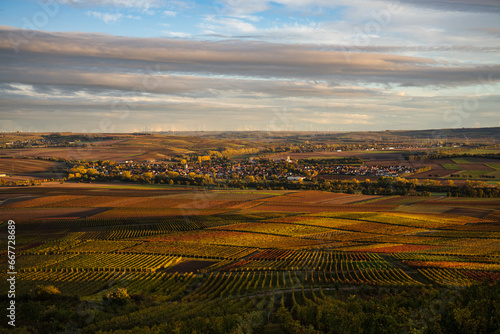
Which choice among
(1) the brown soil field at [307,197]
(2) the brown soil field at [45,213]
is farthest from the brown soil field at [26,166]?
(1) the brown soil field at [307,197]

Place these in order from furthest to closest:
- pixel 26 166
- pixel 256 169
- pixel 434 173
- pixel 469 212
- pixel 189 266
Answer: pixel 256 169, pixel 26 166, pixel 434 173, pixel 469 212, pixel 189 266

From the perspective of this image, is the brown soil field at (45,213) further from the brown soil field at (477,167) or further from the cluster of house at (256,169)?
the brown soil field at (477,167)

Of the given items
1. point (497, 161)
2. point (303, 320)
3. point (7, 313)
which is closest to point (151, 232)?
point (7, 313)

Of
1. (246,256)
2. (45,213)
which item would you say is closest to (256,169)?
(45,213)

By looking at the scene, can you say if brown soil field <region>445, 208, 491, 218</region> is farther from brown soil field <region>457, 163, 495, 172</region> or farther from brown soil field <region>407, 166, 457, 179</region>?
brown soil field <region>457, 163, 495, 172</region>

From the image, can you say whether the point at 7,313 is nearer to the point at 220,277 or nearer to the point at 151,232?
the point at 220,277

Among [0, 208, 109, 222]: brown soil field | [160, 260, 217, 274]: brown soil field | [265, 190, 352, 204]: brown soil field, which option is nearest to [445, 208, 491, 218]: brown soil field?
[265, 190, 352, 204]: brown soil field

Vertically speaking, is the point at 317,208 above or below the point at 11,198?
below

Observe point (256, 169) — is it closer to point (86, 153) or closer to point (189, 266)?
point (86, 153)
